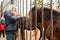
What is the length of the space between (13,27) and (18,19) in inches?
11.2

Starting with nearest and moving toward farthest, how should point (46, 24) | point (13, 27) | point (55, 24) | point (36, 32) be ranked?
point (55, 24) → point (46, 24) → point (13, 27) → point (36, 32)

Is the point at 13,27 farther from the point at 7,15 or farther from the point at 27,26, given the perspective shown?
the point at 27,26

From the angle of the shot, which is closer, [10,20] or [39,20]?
[39,20]

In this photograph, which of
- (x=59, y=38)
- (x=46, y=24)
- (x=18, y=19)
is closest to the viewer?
(x=59, y=38)

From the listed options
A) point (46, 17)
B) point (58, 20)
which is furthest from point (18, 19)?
point (58, 20)

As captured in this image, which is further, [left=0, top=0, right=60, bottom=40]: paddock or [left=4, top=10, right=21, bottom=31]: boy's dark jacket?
[left=4, top=10, right=21, bottom=31]: boy's dark jacket

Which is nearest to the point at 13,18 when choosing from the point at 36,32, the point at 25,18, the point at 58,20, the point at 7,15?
the point at 7,15

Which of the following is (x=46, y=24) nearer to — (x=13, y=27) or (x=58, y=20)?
(x=58, y=20)

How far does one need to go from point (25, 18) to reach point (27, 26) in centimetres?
14

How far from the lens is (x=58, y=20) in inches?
90.0

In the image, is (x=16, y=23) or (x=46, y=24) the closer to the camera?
(x=46, y=24)

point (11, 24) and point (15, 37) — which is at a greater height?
point (11, 24)

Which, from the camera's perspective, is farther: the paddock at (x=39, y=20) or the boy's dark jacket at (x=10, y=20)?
the boy's dark jacket at (x=10, y=20)

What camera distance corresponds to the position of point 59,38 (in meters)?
2.09
